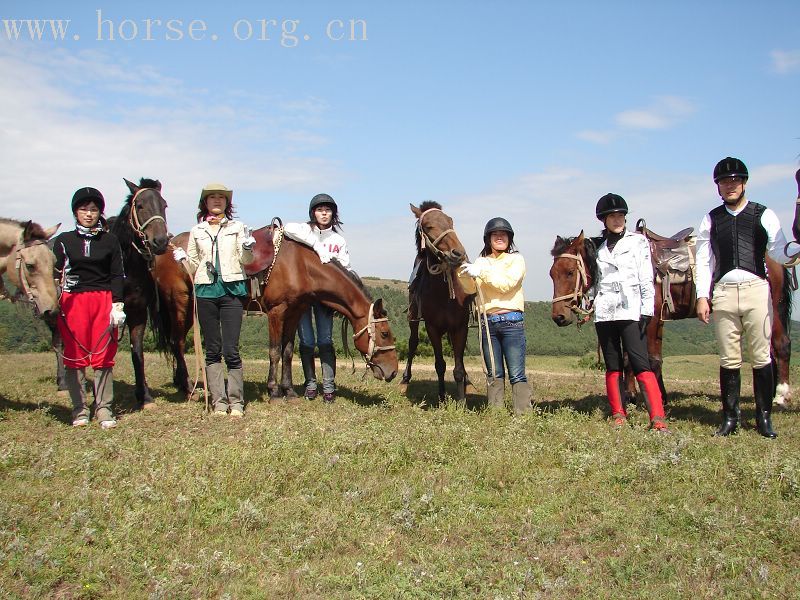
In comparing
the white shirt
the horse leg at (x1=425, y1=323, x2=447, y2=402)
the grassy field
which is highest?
the white shirt

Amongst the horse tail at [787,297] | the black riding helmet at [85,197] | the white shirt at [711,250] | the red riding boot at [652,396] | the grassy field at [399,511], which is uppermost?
the black riding helmet at [85,197]

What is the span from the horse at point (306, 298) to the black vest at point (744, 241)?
3952mm

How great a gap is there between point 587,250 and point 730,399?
223cm

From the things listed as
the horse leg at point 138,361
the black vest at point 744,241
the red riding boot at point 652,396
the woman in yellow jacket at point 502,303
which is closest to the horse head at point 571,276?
the woman in yellow jacket at point 502,303

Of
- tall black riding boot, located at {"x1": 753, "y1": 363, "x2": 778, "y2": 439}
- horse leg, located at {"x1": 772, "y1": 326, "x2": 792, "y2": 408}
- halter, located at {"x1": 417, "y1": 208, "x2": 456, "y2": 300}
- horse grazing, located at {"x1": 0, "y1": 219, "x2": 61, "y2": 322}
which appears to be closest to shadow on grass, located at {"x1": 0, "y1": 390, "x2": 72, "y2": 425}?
horse grazing, located at {"x1": 0, "y1": 219, "x2": 61, "y2": 322}

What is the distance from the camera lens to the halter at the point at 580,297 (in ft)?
23.8

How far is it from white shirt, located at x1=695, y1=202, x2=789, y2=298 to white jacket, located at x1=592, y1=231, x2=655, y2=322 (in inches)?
19.4

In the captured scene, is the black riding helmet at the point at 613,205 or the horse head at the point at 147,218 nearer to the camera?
the black riding helmet at the point at 613,205

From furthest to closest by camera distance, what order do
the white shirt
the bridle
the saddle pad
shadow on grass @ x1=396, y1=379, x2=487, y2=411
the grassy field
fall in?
shadow on grass @ x1=396, y1=379, x2=487, y2=411 → the saddle pad → the bridle → the white shirt → the grassy field

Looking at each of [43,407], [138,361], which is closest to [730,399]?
[138,361]

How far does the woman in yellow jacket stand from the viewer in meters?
7.00

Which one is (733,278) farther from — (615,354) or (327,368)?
(327,368)

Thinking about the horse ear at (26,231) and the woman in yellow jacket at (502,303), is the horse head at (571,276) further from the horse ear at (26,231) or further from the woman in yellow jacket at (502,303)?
the horse ear at (26,231)

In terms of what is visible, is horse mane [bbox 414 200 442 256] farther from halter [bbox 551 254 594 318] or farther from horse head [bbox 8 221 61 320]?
horse head [bbox 8 221 61 320]
